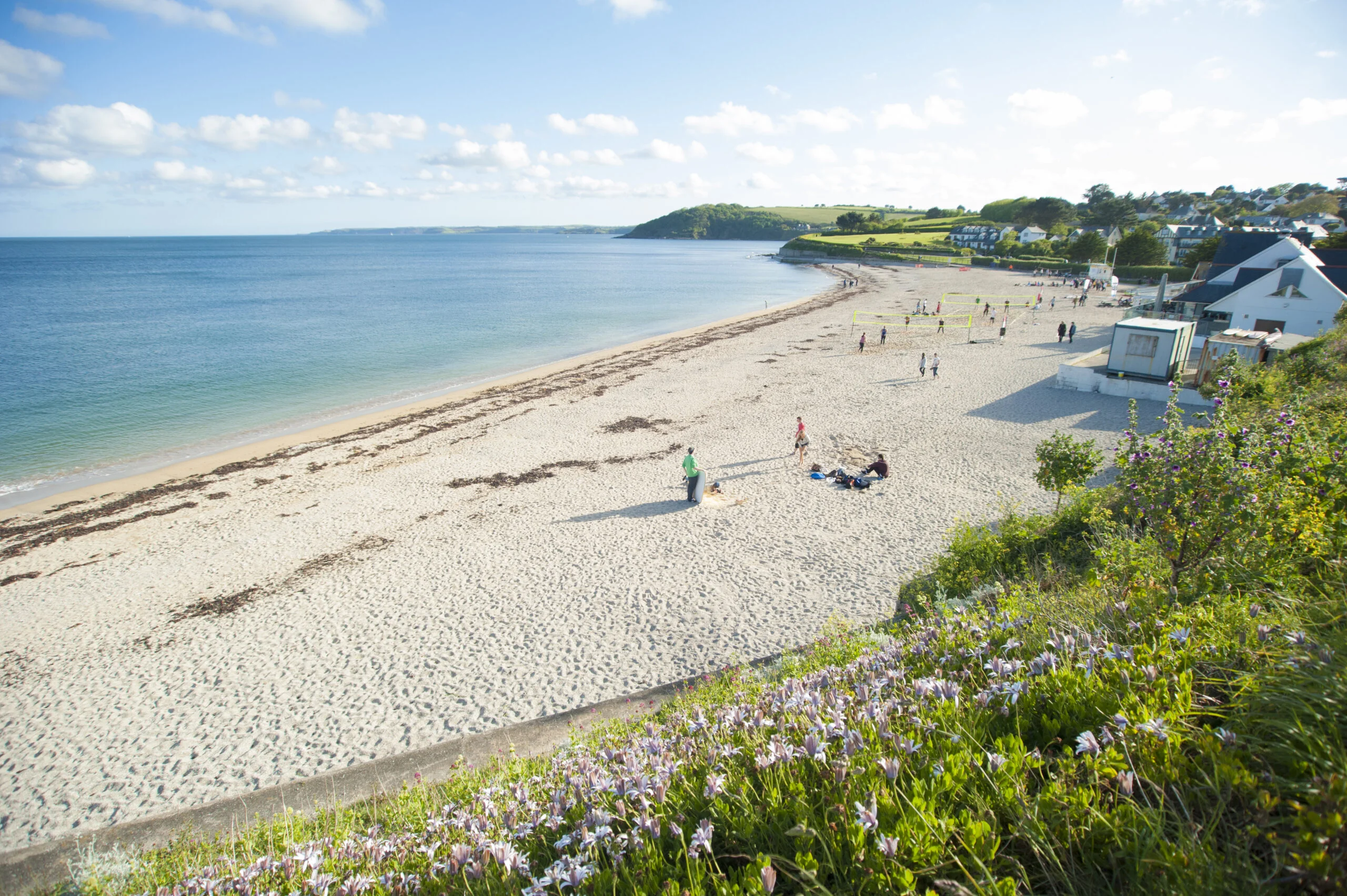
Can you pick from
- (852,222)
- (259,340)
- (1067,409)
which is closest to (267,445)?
(259,340)

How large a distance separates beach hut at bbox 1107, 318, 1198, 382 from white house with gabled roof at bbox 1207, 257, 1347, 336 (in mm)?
9346

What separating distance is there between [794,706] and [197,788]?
31.4 feet

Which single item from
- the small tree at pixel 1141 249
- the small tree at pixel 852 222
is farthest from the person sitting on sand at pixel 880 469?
the small tree at pixel 852 222

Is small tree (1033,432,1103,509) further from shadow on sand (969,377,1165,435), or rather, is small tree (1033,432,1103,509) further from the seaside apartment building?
the seaside apartment building

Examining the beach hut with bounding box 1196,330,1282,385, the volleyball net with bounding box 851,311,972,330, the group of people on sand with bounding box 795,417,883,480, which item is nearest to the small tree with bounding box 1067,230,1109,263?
the volleyball net with bounding box 851,311,972,330

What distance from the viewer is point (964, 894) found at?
72.8 inches

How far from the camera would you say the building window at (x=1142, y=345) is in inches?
832

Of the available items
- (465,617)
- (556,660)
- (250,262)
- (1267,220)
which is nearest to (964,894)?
(556,660)

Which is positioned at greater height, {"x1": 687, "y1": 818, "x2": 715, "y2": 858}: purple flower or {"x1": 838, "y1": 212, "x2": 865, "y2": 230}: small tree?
{"x1": 838, "y1": 212, "x2": 865, "y2": 230}: small tree

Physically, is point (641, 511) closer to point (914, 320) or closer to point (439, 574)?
point (439, 574)

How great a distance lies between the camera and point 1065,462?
11391mm

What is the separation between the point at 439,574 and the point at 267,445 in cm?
1528

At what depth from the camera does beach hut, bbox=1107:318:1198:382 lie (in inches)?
824

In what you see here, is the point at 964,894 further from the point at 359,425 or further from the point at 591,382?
the point at 591,382
